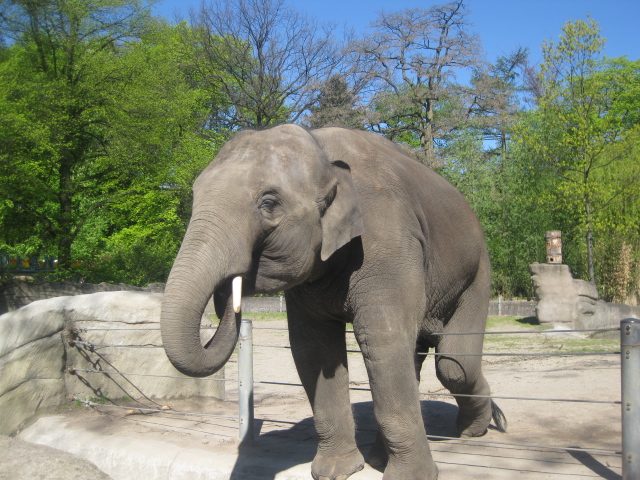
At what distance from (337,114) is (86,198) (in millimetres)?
10192

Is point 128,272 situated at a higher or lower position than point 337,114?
lower

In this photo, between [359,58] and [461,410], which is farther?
[359,58]

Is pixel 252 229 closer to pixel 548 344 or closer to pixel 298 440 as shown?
pixel 298 440

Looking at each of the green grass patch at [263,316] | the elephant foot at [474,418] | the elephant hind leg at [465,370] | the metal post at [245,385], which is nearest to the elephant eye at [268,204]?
the elephant hind leg at [465,370]

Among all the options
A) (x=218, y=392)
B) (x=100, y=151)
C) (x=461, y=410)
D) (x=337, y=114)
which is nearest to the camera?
(x=461, y=410)

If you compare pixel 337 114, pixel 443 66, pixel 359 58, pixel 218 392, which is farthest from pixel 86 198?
pixel 218 392

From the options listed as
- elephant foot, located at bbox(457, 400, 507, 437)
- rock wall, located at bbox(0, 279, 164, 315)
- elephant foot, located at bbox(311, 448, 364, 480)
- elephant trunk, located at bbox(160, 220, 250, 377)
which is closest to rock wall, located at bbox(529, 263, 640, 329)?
rock wall, located at bbox(0, 279, 164, 315)

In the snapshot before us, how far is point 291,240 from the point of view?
345 centimetres

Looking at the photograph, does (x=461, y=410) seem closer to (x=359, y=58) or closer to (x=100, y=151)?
(x=100, y=151)

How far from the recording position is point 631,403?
12.1ft

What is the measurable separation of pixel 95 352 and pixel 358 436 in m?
3.18

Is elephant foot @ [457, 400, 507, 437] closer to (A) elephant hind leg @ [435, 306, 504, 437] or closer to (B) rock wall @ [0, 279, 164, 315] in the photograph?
(A) elephant hind leg @ [435, 306, 504, 437]

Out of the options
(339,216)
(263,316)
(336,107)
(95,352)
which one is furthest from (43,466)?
(336,107)

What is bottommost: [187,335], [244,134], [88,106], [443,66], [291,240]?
[187,335]
